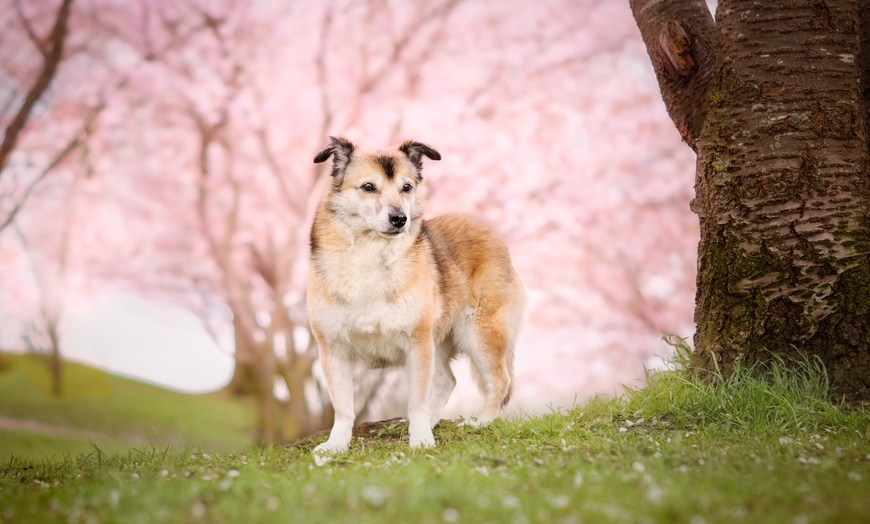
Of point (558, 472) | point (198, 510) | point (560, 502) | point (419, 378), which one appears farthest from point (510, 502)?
point (419, 378)

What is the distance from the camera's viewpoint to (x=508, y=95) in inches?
432

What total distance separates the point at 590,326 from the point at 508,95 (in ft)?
13.3

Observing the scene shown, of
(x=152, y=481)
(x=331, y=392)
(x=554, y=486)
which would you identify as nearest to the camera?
(x=554, y=486)

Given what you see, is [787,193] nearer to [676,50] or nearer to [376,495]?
[676,50]

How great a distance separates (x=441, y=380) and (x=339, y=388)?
3.67 feet

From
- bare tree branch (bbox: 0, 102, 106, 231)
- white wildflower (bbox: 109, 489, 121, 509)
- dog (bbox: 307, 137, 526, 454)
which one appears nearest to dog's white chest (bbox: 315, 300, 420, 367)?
dog (bbox: 307, 137, 526, 454)

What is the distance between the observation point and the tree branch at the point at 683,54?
218 inches

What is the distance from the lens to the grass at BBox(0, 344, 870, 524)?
9.05 ft

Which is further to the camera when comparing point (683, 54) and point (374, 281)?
point (683, 54)

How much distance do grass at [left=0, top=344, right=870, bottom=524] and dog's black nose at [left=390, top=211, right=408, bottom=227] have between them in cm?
151

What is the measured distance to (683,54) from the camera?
5551mm

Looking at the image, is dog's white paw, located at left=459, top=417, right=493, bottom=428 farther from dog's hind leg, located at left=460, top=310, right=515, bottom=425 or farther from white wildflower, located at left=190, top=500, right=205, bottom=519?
white wildflower, located at left=190, top=500, right=205, bottom=519

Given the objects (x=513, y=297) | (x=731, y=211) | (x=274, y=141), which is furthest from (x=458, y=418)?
(x=274, y=141)

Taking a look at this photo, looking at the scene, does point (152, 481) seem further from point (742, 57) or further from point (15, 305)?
point (15, 305)
